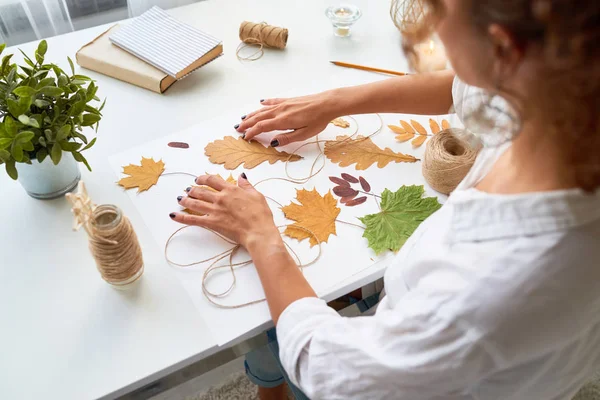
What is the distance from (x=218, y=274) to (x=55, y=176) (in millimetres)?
282

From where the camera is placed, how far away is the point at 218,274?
2.34ft

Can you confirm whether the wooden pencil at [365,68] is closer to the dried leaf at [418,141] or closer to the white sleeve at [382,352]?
the dried leaf at [418,141]

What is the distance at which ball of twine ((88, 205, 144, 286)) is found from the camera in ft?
2.08

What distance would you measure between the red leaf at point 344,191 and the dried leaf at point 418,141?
15 centimetres

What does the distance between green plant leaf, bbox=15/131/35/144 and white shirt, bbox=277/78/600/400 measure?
382mm

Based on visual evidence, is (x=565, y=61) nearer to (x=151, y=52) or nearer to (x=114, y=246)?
(x=114, y=246)

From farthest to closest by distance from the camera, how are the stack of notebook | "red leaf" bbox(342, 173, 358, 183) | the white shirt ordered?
the stack of notebook, "red leaf" bbox(342, 173, 358, 183), the white shirt

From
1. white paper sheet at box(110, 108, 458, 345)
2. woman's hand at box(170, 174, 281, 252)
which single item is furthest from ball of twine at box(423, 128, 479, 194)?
woman's hand at box(170, 174, 281, 252)

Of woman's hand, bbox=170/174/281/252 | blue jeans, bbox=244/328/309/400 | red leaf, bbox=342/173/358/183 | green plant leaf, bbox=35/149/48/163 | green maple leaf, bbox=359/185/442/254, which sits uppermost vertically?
green plant leaf, bbox=35/149/48/163

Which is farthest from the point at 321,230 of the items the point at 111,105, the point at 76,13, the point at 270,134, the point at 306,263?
the point at 76,13

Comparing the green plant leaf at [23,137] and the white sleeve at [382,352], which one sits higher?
the green plant leaf at [23,137]

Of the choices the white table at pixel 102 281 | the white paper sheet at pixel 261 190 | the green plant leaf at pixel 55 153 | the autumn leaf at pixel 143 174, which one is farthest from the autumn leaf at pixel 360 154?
the green plant leaf at pixel 55 153

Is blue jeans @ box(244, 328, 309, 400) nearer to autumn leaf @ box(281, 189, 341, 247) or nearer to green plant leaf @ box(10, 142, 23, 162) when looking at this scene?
autumn leaf @ box(281, 189, 341, 247)

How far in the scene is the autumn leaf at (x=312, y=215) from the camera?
76 centimetres
